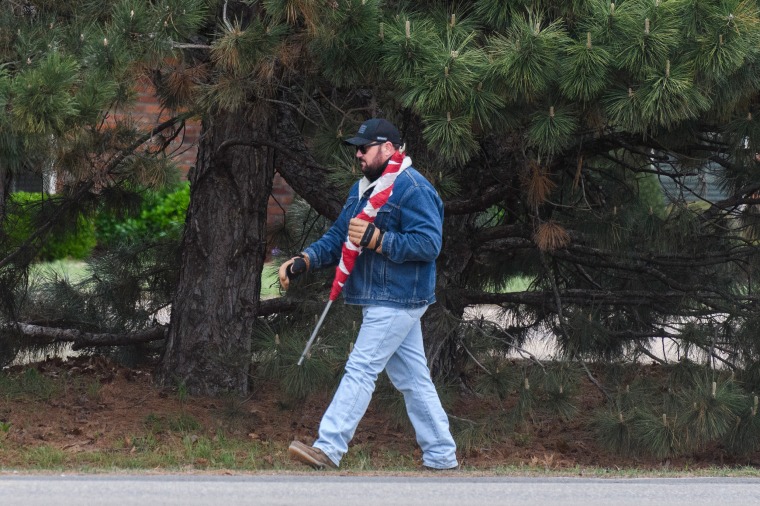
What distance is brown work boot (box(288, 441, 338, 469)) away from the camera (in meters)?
5.28

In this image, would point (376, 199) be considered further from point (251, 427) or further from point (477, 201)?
point (251, 427)

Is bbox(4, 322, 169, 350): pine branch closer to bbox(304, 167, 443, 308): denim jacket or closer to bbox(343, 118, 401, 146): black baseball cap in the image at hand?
bbox(304, 167, 443, 308): denim jacket

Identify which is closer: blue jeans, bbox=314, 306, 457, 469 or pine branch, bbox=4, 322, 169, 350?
blue jeans, bbox=314, 306, 457, 469

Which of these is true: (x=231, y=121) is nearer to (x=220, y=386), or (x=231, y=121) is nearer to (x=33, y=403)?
(x=220, y=386)

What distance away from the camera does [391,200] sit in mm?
5344

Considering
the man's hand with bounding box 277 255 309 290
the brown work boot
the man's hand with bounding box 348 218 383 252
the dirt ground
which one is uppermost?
the man's hand with bounding box 348 218 383 252

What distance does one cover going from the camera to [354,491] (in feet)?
15.9

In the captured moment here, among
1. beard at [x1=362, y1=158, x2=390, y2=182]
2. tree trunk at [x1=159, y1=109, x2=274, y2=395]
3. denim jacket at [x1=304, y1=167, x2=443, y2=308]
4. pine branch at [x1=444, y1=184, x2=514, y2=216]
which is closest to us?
denim jacket at [x1=304, y1=167, x2=443, y2=308]

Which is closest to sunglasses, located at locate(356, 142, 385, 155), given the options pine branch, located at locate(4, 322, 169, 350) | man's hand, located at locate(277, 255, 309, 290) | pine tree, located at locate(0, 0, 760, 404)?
pine tree, located at locate(0, 0, 760, 404)

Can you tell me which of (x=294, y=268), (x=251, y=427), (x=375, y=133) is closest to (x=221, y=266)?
(x=251, y=427)

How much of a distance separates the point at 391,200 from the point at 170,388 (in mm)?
2877

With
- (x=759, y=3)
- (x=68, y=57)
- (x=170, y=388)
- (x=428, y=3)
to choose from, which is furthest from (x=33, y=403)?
(x=759, y=3)

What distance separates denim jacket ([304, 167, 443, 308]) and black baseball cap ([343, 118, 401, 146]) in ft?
0.64

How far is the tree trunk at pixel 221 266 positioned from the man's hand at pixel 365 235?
7.61ft
